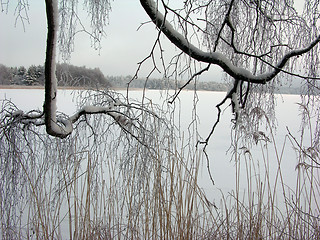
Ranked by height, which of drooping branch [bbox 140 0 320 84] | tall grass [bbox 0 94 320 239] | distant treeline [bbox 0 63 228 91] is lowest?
tall grass [bbox 0 94 320 239]

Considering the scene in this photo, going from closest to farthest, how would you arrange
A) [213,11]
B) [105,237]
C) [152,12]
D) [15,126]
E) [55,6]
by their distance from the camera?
[55,6], [152,12], [105,237], [15,126], [213,11]

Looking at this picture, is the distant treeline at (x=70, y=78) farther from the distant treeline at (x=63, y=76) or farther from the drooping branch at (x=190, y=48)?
the drooping branch at (x=190, y=48)

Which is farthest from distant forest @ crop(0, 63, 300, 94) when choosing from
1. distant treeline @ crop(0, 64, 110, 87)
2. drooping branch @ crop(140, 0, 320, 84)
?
drooping branch @ crop(140, 0, 320, 84)

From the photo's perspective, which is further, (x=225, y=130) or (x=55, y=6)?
(x=225, y=130)

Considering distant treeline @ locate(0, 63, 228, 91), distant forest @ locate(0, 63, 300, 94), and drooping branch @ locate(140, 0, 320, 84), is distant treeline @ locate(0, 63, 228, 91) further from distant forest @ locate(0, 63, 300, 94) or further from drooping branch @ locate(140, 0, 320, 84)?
drooping branch @ locate(140, 0, 320, 84)

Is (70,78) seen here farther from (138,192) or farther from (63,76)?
(138,192)

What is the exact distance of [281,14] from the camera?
1774 millimetres

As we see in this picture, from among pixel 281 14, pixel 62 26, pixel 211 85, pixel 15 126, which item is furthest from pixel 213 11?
pixel 15 126

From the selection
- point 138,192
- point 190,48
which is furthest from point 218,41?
point 138,192

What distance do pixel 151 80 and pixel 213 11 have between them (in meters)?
0.78

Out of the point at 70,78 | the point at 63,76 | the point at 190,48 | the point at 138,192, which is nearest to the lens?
the point at 190,48

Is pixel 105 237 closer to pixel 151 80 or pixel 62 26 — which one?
pixel 151 80

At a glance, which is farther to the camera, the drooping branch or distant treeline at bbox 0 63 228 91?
distant treeline at bbox 0 63 228 91

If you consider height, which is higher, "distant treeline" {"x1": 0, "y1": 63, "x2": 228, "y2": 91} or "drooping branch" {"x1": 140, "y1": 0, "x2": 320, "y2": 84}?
"drooping branch" {"x1": 140, "y1": 0, "x2": 320, "y2": 84}
